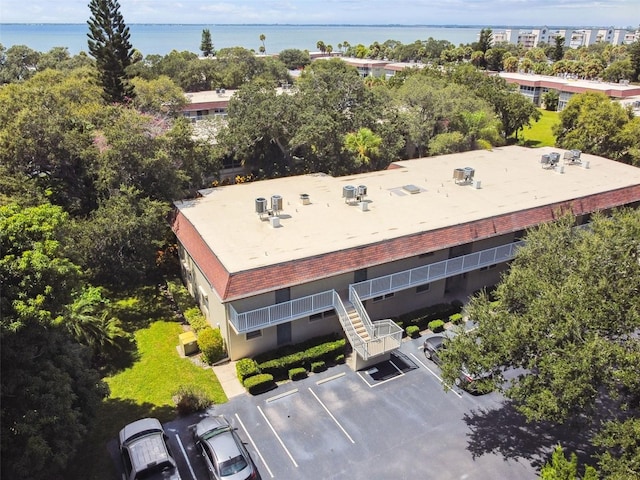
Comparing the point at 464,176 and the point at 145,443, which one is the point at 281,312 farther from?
the point at 464,176

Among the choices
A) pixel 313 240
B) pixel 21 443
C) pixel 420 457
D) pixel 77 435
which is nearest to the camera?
pixel 21 443

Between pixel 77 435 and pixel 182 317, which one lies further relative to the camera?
pixel 182 317

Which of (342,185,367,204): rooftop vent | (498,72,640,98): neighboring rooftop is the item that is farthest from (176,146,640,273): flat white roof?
(498,72,640,98): neighboring rooftop

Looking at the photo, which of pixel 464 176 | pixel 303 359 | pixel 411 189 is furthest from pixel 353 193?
pixel 303 359

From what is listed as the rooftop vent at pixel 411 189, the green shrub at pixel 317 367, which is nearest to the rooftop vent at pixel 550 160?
the rooftop vent at pixel 411 189

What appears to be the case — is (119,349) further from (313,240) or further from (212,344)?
(313,240)

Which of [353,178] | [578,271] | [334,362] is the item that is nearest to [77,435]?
[334,362]

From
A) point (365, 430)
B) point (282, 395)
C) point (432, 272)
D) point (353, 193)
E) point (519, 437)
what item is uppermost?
point (353, 193)

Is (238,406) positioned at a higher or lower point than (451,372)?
lower
